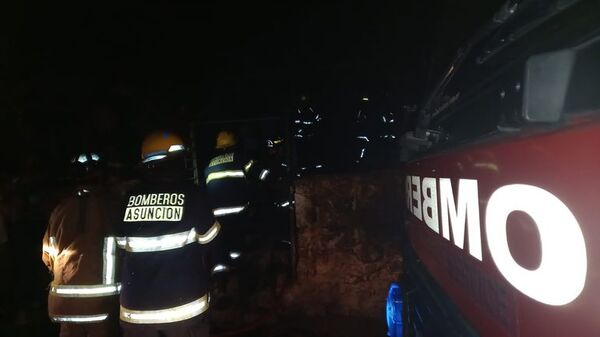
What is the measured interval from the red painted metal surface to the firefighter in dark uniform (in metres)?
1.75

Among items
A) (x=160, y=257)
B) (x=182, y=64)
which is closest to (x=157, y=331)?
(x=160, y=257)

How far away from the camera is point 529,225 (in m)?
0.92

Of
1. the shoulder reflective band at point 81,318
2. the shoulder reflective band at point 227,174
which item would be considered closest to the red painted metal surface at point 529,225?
the shoulder reflective band at point 81,318

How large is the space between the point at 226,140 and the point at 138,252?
2.76 m

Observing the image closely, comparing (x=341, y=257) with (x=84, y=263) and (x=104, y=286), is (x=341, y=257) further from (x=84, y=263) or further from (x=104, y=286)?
(x=84, y=263)

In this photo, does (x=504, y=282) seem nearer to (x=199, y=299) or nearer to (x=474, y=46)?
(x=474, y=46)

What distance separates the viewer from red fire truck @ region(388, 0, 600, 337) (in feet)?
2.53

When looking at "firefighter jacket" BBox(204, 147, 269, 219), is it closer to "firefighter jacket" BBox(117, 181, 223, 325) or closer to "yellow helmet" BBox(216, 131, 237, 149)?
"yellow helmet" BBox(216, 131, 237, 149)

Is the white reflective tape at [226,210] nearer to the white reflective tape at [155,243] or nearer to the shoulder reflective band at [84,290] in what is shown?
the shoulder reflective band at [84,290]

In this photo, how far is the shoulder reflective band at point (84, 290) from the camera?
2854 millimetres

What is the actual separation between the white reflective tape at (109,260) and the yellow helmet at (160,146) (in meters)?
0.65

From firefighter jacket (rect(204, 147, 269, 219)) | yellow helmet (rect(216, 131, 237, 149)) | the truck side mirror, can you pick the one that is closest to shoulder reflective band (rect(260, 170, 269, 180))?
firefighter jacket (rect(204, 147, 269, 219))

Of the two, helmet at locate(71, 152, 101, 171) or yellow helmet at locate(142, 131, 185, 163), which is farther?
helmet at locate(71, 152, 101, 171)

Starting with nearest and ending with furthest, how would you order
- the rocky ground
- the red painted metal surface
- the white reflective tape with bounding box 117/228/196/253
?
1. the red painted metal surface
2. the white reflective tape with bounding box 117/228/196/253
3. the rocky ground
